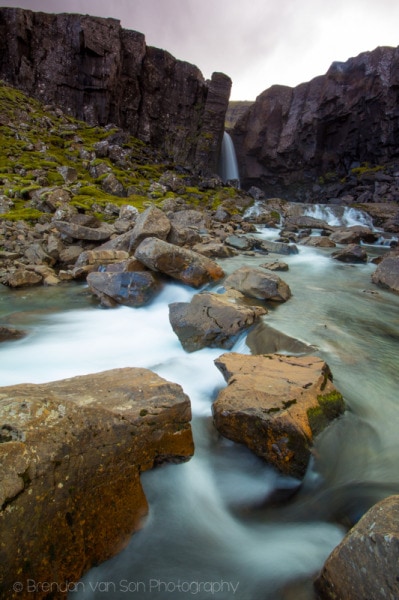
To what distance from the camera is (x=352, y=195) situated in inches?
1650

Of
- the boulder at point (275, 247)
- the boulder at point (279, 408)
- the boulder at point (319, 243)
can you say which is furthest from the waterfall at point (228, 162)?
the boulder at point (279, 408)

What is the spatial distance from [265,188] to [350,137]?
13.8 m

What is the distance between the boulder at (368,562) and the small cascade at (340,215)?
30811 millimetres

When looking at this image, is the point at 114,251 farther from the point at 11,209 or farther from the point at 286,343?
the point at 11,209

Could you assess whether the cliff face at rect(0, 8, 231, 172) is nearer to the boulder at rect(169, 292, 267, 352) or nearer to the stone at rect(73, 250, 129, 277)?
the stone at rect(73, 250, 129, 277)

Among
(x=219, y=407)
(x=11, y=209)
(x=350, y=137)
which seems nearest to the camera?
(x=219, y=407)

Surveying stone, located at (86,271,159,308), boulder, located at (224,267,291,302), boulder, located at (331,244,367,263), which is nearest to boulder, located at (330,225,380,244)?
boulder, located at (331,244,367,263)

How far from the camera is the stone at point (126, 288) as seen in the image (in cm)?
880

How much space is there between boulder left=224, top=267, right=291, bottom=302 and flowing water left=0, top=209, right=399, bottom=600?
1.17 m

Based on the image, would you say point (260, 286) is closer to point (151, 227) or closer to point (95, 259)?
point (151, 227)

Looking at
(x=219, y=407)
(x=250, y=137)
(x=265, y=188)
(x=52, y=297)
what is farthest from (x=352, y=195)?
(x=219, y=407)

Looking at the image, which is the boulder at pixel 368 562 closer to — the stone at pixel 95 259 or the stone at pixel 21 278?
the stone at pixel 95 259

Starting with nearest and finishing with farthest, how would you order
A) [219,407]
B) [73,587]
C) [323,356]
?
[73,587] < [219,407] < [323,356]

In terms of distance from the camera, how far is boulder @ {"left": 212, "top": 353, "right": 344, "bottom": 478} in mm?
3314
